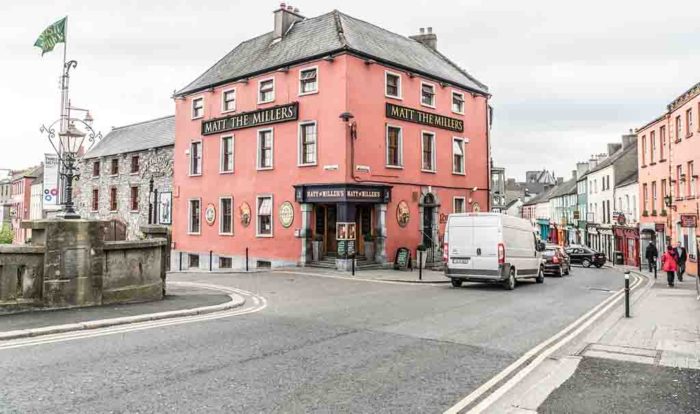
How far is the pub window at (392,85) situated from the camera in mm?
24734

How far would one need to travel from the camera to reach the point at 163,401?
5062 millimetres

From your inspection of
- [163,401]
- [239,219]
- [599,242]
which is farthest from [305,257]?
[599,242]

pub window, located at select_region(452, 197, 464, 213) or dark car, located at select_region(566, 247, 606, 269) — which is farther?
dark car, located at select_region(566, 247, 606, 269)

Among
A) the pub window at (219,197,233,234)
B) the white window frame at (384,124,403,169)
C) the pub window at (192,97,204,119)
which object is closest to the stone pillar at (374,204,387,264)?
the white window frame at (384,124,403,169)

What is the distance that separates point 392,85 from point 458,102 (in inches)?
223

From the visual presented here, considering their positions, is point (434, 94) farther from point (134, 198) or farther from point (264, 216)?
point (134, 198)

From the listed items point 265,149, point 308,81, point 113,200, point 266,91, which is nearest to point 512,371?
point 308,81

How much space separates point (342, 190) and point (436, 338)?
14.1m

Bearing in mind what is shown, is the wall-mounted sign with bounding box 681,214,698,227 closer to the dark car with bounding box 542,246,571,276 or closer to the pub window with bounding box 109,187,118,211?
the dark car with bounding box 542,246,571,276

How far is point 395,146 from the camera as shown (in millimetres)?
25062

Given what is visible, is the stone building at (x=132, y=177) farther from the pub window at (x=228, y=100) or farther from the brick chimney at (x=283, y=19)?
the brick chimney at (x=283, y=19)

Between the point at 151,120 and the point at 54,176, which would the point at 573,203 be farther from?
the point at 54,176

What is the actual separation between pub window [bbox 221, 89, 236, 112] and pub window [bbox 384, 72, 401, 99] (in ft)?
28.2

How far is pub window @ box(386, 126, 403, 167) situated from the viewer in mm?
24750
